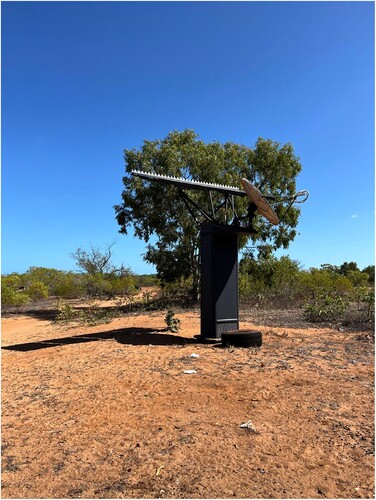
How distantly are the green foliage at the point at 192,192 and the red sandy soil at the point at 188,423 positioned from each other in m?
10.4

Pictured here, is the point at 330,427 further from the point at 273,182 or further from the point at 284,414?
the point at 273,182

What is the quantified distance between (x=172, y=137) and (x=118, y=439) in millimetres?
16673

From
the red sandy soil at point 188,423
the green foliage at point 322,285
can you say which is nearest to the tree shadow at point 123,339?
the red sandy soil at point 188,423

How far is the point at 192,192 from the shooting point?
1672 centimetres

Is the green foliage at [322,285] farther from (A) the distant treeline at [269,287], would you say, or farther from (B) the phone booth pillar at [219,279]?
(B) the phone booth pillar at [219,279]

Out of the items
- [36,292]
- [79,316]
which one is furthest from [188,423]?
[36,292]

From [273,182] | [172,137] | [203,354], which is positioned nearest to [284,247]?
→ [273,182]

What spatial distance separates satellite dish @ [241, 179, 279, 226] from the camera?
27.3 feet

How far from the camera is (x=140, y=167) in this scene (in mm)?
18297

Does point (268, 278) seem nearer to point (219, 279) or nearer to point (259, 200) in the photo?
point (219, 279)

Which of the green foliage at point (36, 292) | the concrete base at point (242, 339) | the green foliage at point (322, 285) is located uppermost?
the green foliage at point (322, 285)

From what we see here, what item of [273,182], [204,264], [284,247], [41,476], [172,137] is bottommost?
[41,476]

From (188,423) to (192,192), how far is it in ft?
43.6

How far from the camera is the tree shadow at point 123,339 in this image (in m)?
8.71
